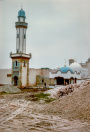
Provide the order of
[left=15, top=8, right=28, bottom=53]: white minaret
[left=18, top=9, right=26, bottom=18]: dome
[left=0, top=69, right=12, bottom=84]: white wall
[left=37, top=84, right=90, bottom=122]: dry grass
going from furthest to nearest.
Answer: [left=0, top=69, right=12, bottom=84]: white wall → [left=18, top=9, right=26, bottom=18]: dome → [left=15, top=8, right=28, bottom=53]: white minaret → [left=37, top=84, right=90, bottom=122]: dry grass

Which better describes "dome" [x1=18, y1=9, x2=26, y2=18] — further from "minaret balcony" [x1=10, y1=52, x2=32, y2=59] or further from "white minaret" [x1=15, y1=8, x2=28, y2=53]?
"minaret balcony" [x1=10, y1=52, x2=32, y2=59]

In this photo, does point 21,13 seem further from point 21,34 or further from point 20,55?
point 20,55

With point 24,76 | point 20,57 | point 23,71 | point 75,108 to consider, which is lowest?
point 75,108

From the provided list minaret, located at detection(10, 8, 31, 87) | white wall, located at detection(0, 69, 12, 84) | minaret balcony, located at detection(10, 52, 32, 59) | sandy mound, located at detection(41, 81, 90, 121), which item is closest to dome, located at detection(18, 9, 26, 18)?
minaret, located at detection(10, 8, 31, 87)

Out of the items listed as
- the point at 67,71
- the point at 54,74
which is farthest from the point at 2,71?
the point at 67,71

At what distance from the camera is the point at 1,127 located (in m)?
6.55

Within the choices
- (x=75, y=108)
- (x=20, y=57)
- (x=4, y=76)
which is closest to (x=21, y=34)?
(x=20, y=57)

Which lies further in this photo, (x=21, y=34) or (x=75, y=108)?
(x=21, y=34)

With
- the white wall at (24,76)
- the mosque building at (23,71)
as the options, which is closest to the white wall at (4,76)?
the mosque building at (23,71)

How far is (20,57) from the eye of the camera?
33.2 meters

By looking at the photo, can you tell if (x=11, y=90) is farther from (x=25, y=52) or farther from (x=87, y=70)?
(x=87, y=70)

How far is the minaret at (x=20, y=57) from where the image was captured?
33088 mm

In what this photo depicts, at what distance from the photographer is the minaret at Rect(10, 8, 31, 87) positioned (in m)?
33.1

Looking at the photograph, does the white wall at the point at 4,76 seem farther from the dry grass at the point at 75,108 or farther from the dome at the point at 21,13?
the dry grass at the point at 75,108
